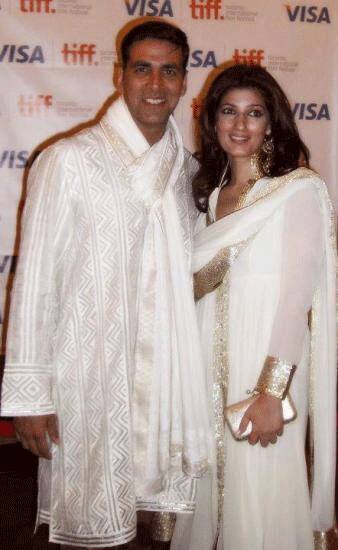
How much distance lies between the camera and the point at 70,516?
1737mm

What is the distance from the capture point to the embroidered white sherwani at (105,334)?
1.68 metres

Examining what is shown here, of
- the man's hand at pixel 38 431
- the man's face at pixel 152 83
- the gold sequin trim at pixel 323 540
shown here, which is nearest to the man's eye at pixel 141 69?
the man's face at pixel 152 83

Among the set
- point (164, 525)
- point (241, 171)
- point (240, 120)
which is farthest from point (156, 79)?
point (164, 525)

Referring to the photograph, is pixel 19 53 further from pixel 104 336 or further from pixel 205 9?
pixel 104 336

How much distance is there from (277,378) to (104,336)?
49 cm

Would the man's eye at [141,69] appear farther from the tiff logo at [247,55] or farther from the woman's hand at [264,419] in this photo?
the tiff logo at [247,55]

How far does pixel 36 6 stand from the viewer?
9.84 ft

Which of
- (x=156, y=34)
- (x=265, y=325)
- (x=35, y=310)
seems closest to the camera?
(x=35, y=310)

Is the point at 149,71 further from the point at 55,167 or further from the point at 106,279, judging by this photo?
the point at 106,279

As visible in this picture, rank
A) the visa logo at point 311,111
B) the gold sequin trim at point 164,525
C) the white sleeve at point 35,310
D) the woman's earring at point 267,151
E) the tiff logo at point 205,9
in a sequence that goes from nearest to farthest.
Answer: the white sleeve at point 35,310
the woman's earring at point 267,151
the gold sequin trim at point 164,525
the tiff logo at point 205,9
the visa logo at point 311,111

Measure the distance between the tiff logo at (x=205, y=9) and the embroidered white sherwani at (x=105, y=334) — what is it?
5.04ft

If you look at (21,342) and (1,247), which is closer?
(21,342)

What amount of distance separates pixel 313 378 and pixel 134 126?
93 cm

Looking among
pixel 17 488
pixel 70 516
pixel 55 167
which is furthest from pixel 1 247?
pixel 70 516
